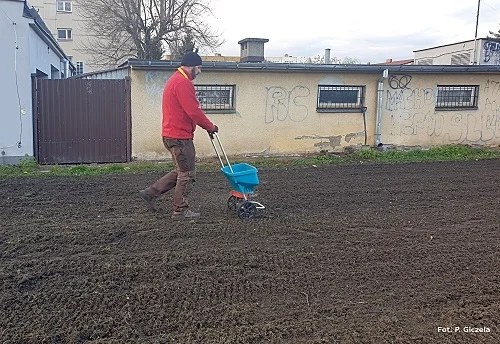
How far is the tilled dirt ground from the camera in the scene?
3863 mm

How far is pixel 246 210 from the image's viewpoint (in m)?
7.09

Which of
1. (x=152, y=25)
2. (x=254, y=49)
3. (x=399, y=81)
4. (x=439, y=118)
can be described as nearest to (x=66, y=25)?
(x=152, y=25)

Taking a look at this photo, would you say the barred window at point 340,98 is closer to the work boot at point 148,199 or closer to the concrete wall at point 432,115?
the concrete wall at point 432,115

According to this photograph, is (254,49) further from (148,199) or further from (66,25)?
(66,25)

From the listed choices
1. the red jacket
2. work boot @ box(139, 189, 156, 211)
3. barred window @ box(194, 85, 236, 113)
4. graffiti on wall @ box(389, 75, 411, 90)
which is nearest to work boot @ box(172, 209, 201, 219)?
work boot @ box(139, 189, 156, 211)

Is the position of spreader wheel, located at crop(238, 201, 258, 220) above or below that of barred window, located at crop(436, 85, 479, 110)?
below

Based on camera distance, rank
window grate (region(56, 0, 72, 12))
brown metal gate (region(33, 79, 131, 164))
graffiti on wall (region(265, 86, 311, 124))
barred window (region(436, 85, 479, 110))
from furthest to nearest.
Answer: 1. window grate (region(56, 0, 72, 12))
2. barred window (region(436, 85, 479, 110))
3. graffiti on wall (region(265, 86, 311, 124))
4. brown metal gate (region(33, 79, 131, 164))

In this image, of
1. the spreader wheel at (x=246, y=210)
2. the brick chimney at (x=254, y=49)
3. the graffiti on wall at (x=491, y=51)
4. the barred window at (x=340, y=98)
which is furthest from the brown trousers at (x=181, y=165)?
the graffiti on wall at (x=491, y=51)

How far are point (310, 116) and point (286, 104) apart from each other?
862 millimetres

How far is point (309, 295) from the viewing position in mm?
4496

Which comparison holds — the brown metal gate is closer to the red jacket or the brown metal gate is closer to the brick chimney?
the brick chimney

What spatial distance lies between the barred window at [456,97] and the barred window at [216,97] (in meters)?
6.91

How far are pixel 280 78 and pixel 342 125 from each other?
251cm

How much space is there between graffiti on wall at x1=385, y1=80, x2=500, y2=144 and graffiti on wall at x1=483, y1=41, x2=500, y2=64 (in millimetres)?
7913
